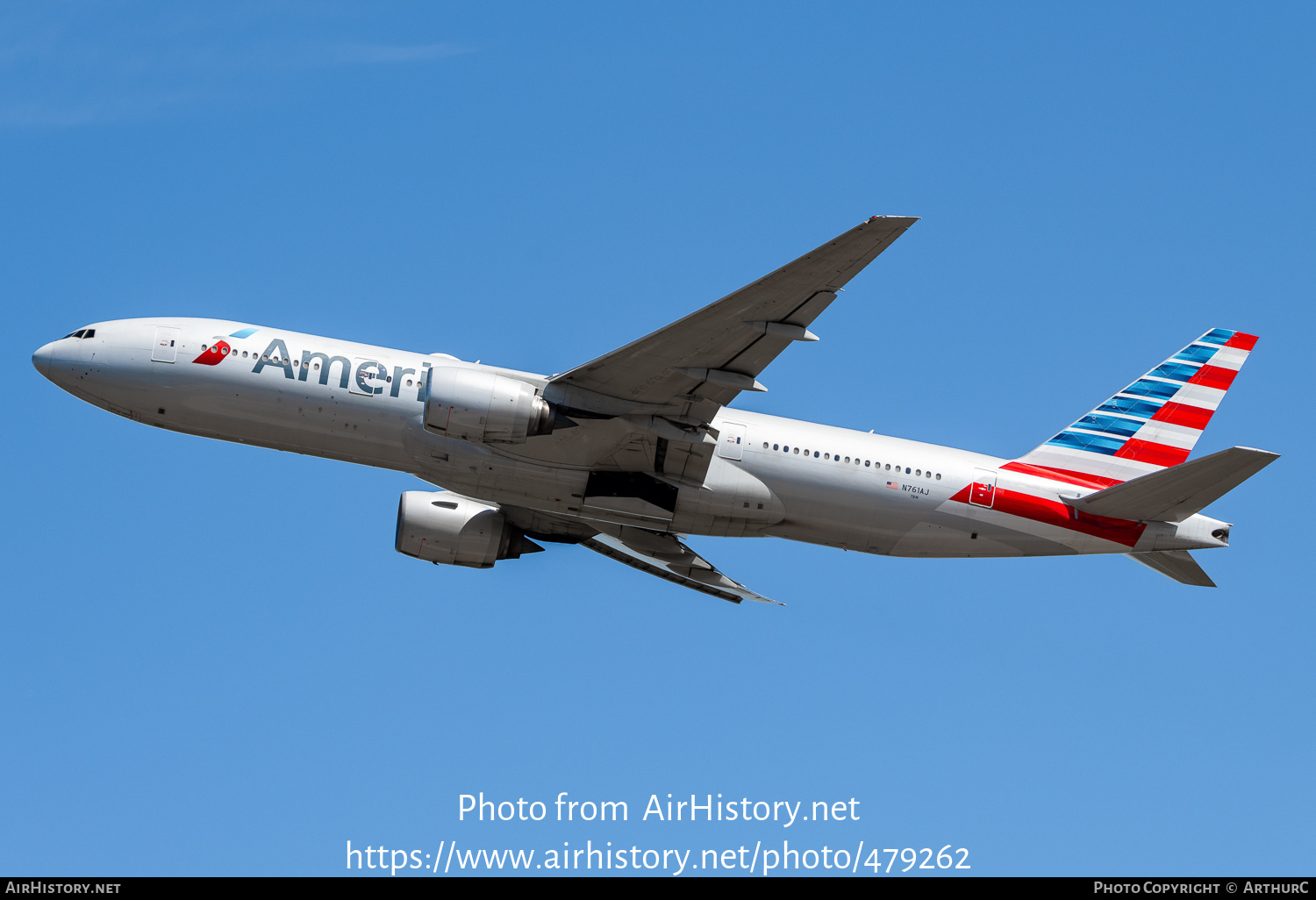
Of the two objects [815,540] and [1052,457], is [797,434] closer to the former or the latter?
[815,540]

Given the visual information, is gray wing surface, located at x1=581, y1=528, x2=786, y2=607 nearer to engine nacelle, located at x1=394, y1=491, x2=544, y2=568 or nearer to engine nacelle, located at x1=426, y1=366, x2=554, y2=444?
engine nacelle, located at x1=394, y1=491, x2=544, y2=568

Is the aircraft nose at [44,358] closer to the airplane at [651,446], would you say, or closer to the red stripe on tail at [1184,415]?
the airplane at [651,446]

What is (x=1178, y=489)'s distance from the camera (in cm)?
3089

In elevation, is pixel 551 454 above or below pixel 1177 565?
above

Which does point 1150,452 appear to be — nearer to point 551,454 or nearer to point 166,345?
point 551,454

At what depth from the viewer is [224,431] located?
30.6 metres

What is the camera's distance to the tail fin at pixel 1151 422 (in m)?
34.2

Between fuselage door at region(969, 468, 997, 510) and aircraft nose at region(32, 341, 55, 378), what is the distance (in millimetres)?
24063

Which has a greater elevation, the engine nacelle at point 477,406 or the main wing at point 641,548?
the engine nacelle at point 477,406

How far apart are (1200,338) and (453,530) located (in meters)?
22.8

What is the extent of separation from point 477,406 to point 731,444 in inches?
267

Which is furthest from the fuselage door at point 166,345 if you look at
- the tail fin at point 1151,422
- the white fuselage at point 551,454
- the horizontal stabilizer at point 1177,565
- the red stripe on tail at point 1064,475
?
the horizontal stabilizer at point 1177,565

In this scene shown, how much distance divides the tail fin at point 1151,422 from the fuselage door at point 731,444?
793 centimetres

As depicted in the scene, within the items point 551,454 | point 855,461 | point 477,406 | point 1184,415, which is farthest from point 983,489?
point 477,406
